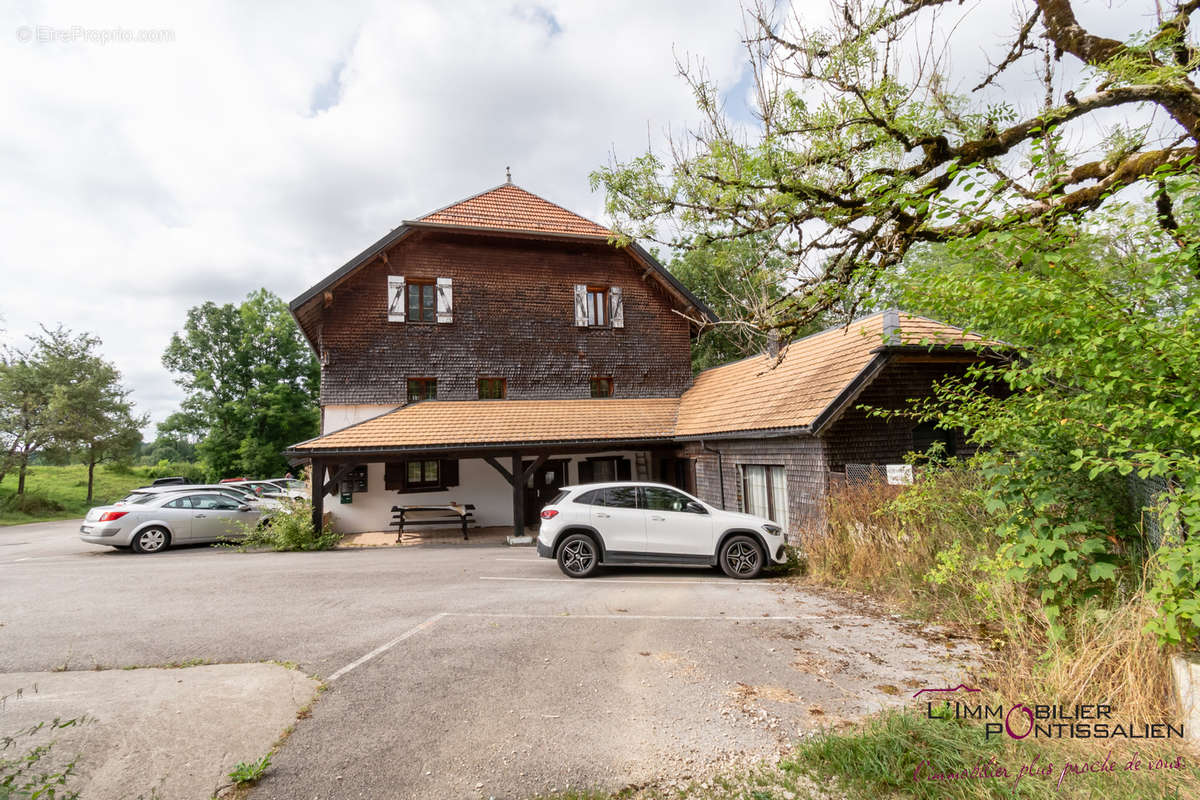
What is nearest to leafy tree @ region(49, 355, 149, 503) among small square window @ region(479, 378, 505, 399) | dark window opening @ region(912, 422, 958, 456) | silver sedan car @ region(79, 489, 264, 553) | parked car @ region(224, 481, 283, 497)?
parked car @ region(224, 481, 283, 497)

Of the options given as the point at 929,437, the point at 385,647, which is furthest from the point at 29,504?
the point at 929,437

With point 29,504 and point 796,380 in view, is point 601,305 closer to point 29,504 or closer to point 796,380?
point 796,380

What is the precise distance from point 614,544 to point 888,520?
4.30m

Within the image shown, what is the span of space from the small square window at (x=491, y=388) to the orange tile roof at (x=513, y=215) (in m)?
5.00

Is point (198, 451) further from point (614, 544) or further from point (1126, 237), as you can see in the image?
point (1126, 237)

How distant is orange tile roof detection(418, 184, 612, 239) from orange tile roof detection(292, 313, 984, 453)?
19.2 feet

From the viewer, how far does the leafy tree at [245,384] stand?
1439 inches

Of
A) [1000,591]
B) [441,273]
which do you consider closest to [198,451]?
[441,273]

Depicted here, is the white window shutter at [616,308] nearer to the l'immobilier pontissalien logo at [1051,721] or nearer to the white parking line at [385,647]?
the white parking line at [385,647]

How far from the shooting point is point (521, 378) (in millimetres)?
17391

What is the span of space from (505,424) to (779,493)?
7786mm

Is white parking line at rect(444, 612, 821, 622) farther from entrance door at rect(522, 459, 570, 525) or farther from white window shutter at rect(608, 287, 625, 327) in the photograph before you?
white window shutter at rect(608, 287, 625, 327)

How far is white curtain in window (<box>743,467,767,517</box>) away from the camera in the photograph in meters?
11.8

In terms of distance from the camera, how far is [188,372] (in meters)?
39.4
